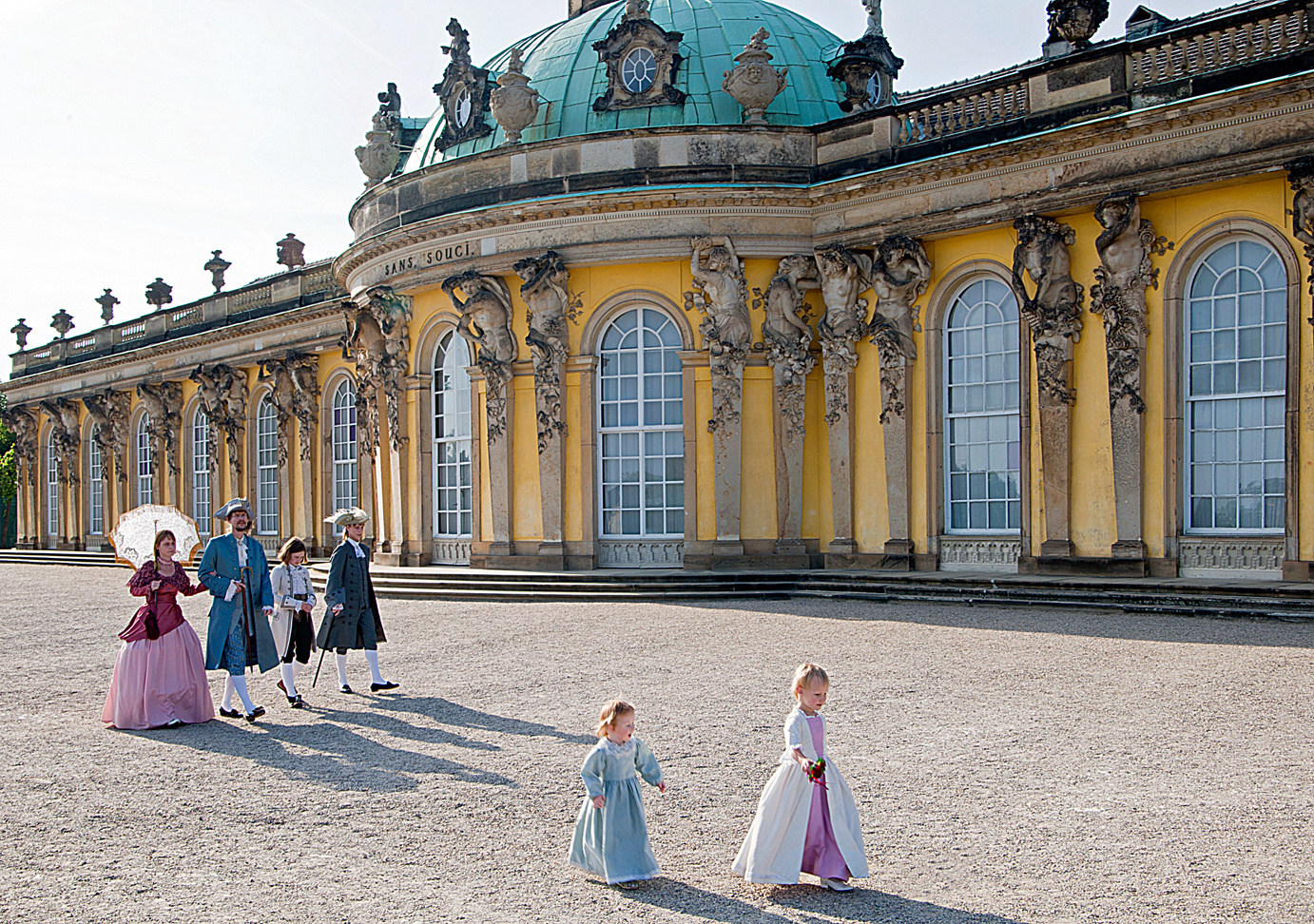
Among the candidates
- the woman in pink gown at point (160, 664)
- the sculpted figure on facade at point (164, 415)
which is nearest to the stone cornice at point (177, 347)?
the sculpted figure on facade at point (164, 415)

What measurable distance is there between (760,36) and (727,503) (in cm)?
779

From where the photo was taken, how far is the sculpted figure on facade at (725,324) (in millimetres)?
19906

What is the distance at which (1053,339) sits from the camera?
56.2ft

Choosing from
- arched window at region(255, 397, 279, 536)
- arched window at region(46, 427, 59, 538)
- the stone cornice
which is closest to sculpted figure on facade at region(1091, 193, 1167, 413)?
the stone cornice

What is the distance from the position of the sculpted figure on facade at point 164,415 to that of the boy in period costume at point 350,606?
28564 mm

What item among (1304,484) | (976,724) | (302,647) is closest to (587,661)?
(302,647)

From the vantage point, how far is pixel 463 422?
907 inches

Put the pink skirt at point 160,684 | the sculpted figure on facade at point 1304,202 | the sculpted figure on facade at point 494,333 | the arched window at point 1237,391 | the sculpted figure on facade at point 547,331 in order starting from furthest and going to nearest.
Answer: the sculpted figure on facade at point 494,333
the sculpted figure on facade at point 547,331
the arched window at point 1237,391
the sculpted figure on facade at point 1304,202
the pink skirt at point 160,684

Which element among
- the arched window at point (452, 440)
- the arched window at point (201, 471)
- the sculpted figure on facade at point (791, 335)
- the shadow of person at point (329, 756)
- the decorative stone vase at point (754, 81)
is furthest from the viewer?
the arched window at point (201, 471)

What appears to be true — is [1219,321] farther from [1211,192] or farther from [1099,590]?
[1099,590]

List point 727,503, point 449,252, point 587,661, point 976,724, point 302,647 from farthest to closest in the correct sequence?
point 449,252
point 727,503
point 587,661
point 302,647
point 976,724

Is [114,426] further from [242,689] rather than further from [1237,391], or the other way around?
[1237,391]

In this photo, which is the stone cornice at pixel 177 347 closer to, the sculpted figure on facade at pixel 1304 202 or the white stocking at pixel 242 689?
the white stocking at pixel 242 689

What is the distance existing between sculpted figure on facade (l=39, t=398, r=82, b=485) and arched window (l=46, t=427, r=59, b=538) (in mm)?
1199
